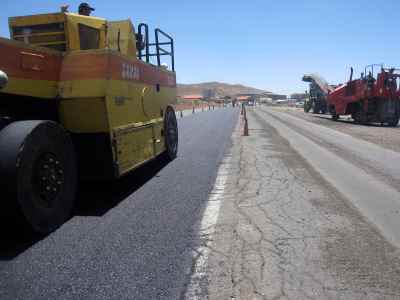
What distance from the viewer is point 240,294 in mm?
2980

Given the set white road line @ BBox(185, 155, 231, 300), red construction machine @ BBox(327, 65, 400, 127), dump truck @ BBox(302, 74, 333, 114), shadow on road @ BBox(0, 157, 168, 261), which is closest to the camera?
white road line @ BBox(185, 155, 231, 300)

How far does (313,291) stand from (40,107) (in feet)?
12.9

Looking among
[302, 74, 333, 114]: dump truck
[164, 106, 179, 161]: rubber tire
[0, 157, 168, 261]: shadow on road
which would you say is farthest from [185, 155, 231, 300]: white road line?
[302, 74, 333, 114]: dump truck

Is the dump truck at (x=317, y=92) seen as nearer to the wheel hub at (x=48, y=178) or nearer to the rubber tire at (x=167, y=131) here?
the rubber tire at (x=167, y=131)

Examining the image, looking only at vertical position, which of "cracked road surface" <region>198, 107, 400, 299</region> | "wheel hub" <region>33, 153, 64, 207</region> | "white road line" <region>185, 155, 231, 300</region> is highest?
"wheel hub" <region>33, 153, 64, 207</region>

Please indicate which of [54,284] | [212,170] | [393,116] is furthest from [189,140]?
[393,116]

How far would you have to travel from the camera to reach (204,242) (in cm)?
401

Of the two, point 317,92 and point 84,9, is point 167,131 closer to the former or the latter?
point 84,9

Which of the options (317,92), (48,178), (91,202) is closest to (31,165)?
(48,178)

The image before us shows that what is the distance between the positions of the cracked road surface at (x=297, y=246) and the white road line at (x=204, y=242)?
2 cm

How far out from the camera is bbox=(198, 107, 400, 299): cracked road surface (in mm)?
3076

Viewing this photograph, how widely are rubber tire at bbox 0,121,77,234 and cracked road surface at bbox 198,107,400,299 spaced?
1.69 metres

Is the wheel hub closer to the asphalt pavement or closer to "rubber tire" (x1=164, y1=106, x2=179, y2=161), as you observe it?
the asphalt pavement

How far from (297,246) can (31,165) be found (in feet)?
9.26
